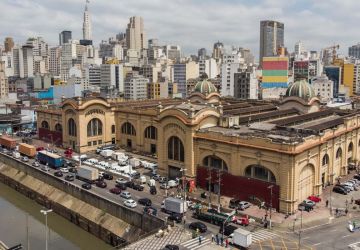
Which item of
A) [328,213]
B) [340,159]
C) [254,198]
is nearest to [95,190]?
[254,198]

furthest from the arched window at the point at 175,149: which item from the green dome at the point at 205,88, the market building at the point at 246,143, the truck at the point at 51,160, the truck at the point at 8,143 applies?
the truck at the point at 8,143

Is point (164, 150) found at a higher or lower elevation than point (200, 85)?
lower

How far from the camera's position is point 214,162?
72.5 meters

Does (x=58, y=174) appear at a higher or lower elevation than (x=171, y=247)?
higher

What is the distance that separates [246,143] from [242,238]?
19.5 metres

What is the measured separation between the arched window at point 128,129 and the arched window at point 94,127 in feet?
19.5

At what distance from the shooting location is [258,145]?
6475 centimetres

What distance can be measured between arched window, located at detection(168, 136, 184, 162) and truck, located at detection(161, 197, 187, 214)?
17.0 metres

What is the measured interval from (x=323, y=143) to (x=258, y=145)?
41.6 feet

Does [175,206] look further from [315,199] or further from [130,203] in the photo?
[315,199]

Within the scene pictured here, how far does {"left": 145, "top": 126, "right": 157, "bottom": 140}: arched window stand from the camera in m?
102

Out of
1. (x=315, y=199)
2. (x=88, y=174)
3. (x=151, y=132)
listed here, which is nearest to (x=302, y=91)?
(x=151, y=132)

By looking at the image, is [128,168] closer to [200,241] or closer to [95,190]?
[95,190]

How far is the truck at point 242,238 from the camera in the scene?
4997 centimetres
